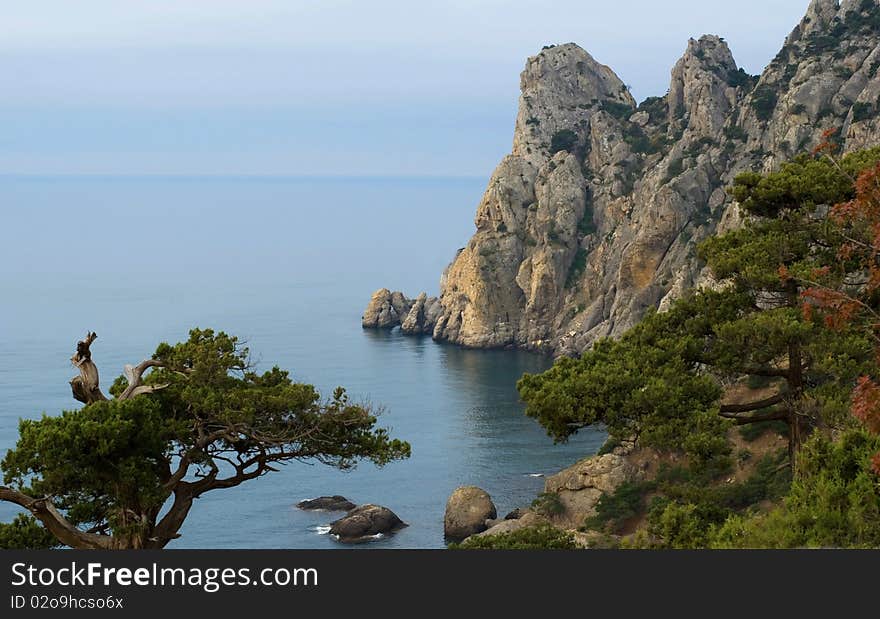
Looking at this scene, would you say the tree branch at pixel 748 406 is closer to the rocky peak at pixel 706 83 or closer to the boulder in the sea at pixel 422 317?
the rocky peak at pixel 706 83

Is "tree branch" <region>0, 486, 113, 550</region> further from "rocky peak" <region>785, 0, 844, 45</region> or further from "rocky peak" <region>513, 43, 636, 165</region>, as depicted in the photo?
"rocky peak" <region>513, 43, 636, 165</region>

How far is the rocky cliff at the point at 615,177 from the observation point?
105m

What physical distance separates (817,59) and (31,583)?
104 m

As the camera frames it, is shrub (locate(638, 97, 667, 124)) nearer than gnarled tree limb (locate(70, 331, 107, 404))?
No

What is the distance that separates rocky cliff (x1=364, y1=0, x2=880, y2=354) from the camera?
10481 centimetres

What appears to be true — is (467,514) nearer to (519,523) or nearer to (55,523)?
(519,523)

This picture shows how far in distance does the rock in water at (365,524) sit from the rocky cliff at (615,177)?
150 ft

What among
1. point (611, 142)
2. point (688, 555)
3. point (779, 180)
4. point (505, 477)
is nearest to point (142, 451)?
point (688, 555)

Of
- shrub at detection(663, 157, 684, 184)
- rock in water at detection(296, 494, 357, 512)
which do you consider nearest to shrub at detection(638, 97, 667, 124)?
shrub at detection(663, 157, 684, 184)

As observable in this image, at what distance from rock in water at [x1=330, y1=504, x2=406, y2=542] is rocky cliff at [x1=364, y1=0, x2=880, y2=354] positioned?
45.8 meters

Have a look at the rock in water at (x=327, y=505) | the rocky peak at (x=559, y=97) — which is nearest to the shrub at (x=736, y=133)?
the rocky peak at (x=559, y=97)

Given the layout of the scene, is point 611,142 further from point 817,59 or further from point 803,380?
point 803,380

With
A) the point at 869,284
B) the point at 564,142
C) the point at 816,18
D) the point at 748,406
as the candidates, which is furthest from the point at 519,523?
the point at 564,142

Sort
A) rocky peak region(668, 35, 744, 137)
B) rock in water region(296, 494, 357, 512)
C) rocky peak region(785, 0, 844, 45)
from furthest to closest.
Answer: rocky peak region(668, 35, 744, 137) < rocky peak region(785, 0, 844, 45) < rock in water region(296, 494, 357, 512)
